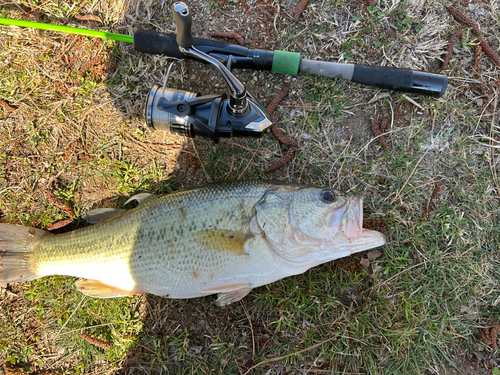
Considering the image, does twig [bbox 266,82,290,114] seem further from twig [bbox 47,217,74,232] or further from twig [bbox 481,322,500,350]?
twig [bbox 481,322,500,350]

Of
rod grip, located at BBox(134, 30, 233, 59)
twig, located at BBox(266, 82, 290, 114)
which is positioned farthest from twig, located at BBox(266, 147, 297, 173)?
rod grip, located at BBox(134, 30, 233, 59)

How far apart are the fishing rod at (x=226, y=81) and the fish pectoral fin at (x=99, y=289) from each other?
157 cm

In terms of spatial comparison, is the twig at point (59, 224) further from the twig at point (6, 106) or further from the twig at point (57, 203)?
the twig at point (6, 106)

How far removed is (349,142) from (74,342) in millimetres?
3634

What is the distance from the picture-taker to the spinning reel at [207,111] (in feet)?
8.09

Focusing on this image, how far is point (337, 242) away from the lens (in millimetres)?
2492

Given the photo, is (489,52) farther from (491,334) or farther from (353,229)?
(491,334)

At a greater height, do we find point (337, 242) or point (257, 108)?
point (257, 108)

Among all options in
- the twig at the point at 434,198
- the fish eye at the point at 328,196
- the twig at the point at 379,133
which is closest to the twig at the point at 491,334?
the twig at the point at 434,198

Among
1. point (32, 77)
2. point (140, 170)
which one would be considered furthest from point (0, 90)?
point (140, 170)

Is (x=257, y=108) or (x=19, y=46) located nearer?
(x=257, y=108)

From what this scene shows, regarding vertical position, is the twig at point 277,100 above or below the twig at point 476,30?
below

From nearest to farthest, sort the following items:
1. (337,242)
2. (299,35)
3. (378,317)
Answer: (337,242) → (378,317) → (299,35)

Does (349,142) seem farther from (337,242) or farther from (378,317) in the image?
(378,317)
